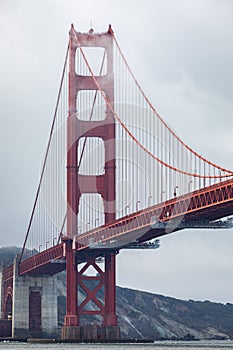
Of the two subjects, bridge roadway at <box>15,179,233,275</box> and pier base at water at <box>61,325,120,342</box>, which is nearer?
bridge roadway at <box>15,179,233,275</box>

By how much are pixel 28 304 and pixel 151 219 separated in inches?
1919

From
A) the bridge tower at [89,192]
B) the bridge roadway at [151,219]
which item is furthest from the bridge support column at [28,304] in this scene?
the bridge tower at [89,192]

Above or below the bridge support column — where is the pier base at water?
below

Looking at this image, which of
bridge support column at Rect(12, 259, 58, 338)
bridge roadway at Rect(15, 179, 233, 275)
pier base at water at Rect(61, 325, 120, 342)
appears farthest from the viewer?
Result: bridge support column at Rect(12, 259, 58, 338)

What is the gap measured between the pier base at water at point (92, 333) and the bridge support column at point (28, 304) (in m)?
26.8

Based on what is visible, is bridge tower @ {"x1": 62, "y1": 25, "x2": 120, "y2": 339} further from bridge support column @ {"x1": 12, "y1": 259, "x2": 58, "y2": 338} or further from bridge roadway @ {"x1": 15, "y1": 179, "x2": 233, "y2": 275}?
bridge support column @ {"x1": 12, "y1": 259, "x2": 58, "y2": 338}

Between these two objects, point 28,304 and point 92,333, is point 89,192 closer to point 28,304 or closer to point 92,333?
point 92,333

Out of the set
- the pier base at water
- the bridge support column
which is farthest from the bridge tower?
the bridge support column

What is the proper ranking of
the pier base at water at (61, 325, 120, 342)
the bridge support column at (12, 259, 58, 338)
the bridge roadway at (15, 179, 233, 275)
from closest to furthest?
the bridge roadway at (15, 179, 233, 275), the pier base at water at (61, 325, 120, 342), the bridge support column at (12, 259, 58, 338)

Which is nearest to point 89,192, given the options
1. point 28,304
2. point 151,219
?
point 151,219

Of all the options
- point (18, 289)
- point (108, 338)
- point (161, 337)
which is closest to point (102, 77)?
point (108, 338)

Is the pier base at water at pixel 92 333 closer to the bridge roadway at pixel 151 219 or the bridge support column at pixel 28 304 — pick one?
the bridge roadway at pixel 151 219

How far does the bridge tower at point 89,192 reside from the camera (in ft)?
331

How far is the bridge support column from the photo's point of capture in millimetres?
128875
